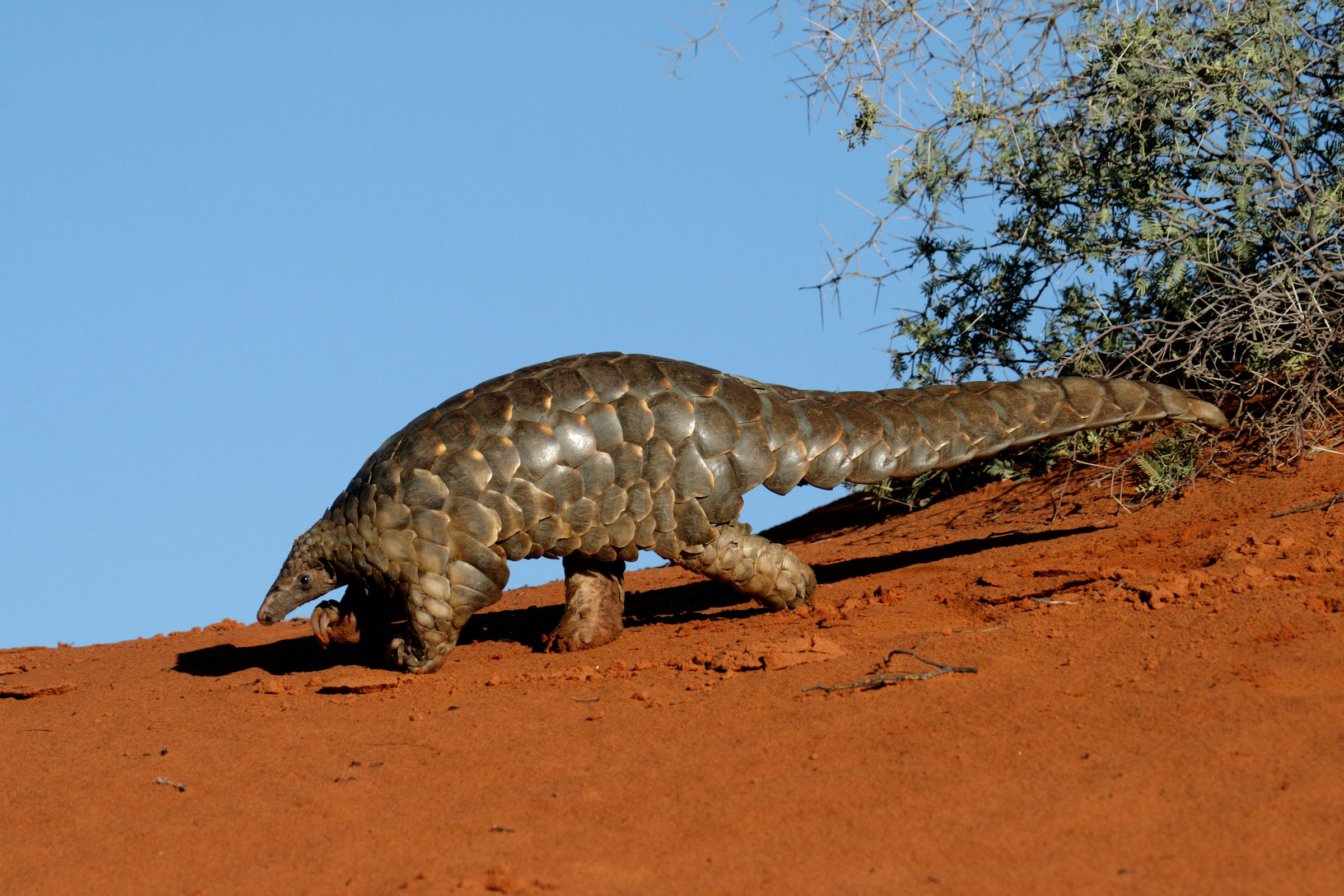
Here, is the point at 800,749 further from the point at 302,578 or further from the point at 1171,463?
the point at 1171,463

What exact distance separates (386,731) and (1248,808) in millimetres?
3775

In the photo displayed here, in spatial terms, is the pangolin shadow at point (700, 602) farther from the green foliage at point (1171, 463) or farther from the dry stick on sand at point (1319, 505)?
the dry stick on sand at point (1319, 505)

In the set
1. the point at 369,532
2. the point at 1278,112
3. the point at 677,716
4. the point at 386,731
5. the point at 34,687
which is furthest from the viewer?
the point at 1278,112

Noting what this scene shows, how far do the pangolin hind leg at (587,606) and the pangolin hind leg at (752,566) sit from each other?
1.56ft

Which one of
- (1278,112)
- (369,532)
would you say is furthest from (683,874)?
(1278,112)

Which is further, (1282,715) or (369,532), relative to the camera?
(369,532)

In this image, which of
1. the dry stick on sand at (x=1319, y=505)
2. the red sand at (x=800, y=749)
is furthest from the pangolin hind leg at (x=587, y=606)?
the dry stick on sand at (x=1319, y=505)

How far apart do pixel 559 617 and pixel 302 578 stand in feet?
6.22

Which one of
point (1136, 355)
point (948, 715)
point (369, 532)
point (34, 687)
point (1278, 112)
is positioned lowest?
point (948, 715)

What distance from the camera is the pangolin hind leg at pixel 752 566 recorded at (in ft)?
21.5

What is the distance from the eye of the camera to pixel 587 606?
269 inches

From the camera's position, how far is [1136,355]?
849 centimetres

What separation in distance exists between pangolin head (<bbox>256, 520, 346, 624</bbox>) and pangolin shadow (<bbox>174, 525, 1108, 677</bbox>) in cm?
55

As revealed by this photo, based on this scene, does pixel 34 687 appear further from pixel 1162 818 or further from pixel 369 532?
pixel 1162 818
